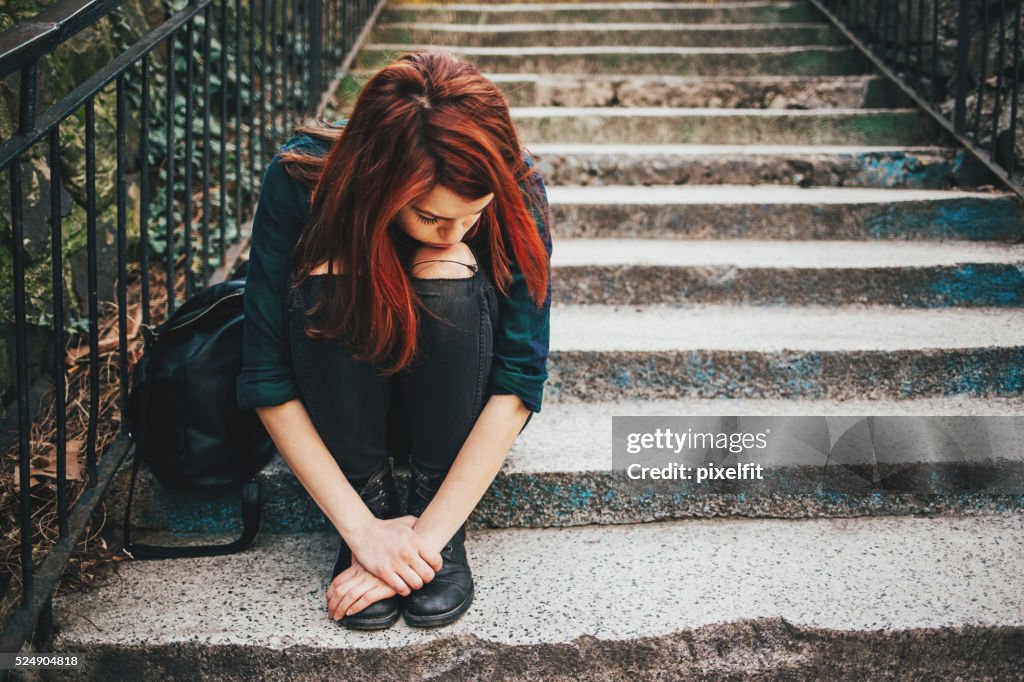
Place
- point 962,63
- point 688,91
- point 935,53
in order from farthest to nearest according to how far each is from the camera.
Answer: point 688,91, point 935,53, point 962,63

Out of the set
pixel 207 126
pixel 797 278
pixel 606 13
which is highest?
pixel 606 13

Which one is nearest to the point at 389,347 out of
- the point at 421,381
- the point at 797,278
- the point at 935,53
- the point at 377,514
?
the point at 421,381

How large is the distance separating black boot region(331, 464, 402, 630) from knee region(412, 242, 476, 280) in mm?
408

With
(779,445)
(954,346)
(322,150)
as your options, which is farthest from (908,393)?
(322,150)

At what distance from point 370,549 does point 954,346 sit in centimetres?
151

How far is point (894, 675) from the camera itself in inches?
54.8

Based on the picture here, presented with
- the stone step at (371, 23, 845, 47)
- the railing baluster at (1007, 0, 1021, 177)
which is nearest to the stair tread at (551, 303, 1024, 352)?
the railing baluster at (1007, 0, 1021, 177)

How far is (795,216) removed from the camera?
258cm

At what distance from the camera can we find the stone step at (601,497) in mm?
Result: 1688

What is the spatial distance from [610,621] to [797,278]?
1303 mm

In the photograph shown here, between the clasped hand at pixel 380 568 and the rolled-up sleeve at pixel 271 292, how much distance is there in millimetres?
302

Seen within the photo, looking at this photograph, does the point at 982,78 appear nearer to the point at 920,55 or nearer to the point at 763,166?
the point at 920,55

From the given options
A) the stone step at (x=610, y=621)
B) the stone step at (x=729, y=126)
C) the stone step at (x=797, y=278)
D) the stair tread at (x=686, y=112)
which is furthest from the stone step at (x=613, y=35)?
the stone step at (x=610, y=621)

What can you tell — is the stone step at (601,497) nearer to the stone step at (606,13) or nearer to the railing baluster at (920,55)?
the railing baluster at (920,55)
